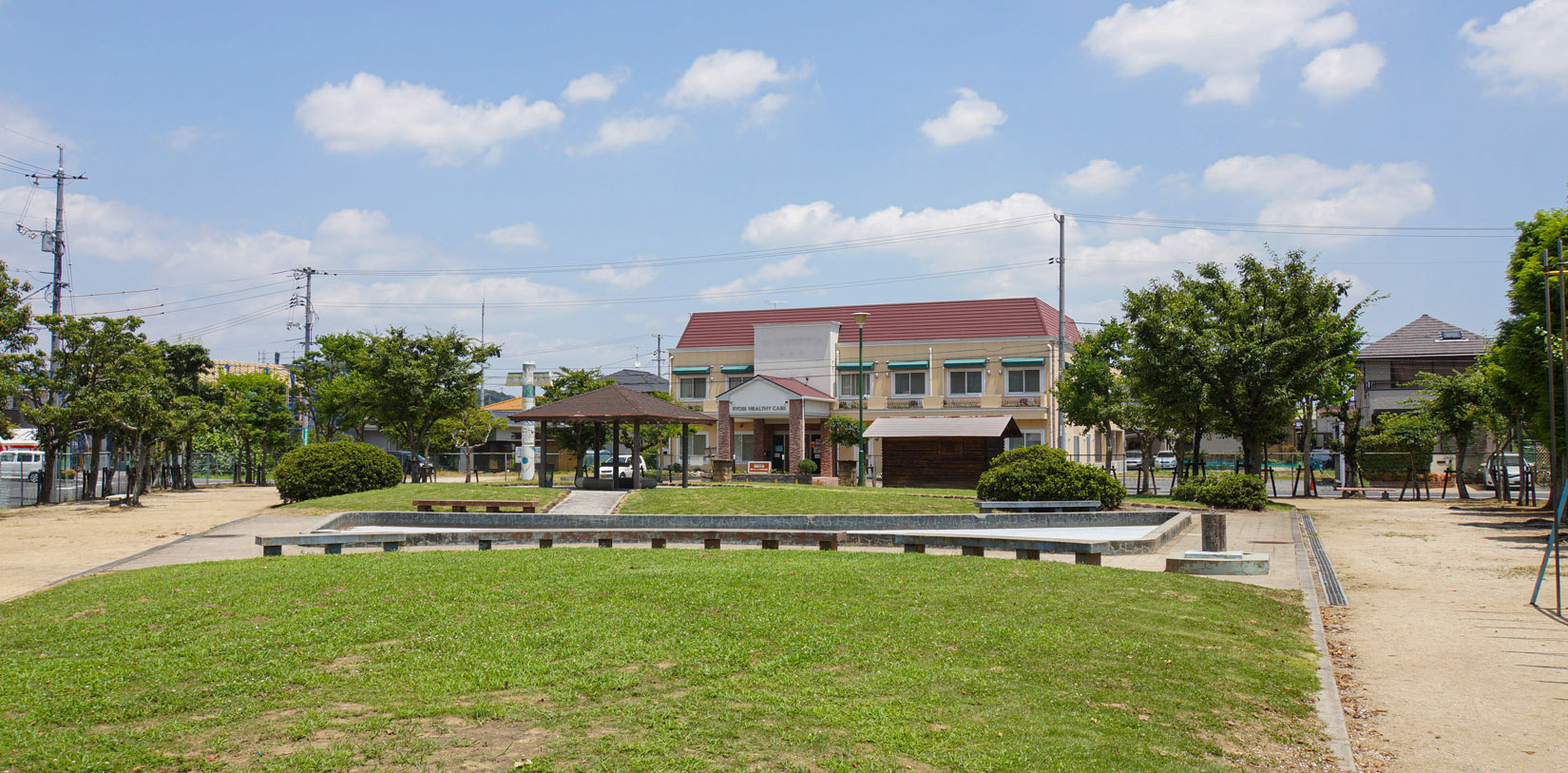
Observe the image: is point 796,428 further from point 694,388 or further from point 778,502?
point 778,502

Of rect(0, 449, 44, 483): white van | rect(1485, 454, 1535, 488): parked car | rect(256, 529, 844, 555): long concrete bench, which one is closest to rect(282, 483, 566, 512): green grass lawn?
rect(256, 529, 844, 555): long concrete bench

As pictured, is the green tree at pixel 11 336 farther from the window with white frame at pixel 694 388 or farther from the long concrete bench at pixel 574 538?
the window with white frame at pixel 694 388

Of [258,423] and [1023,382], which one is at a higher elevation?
[1023,382]

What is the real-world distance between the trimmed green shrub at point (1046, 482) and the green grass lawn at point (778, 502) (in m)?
0.89

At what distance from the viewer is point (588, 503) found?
24969mm

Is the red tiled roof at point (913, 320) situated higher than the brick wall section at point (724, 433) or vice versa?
the red tiled roof at point (913, 320)

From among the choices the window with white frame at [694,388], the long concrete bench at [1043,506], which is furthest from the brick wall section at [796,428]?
the long concrete bench at [1043,506]

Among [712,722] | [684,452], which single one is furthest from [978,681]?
[684,452]

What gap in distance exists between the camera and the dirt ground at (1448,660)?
6418 millimetres

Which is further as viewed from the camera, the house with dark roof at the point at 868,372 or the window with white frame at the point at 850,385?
the window with white frame at the point at 850,385

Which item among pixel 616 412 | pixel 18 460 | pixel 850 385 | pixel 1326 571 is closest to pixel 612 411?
pixel 616 412

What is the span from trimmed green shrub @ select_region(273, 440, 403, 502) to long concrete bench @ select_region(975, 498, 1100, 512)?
16.4 metres

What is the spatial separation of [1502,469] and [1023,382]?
21109 millimetres

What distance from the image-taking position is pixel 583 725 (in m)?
5.57
